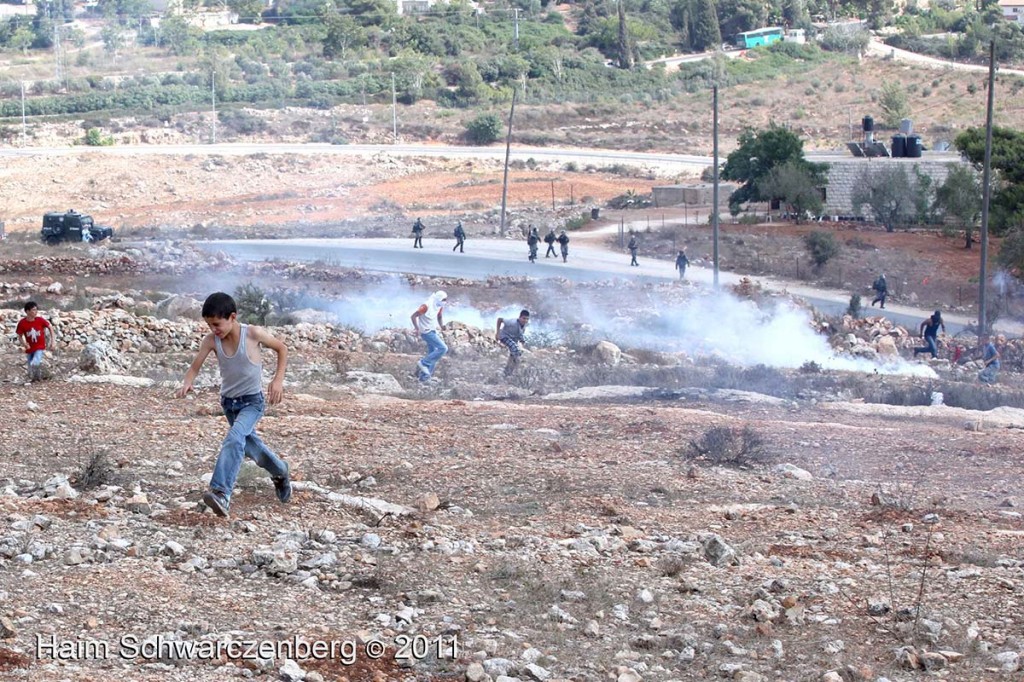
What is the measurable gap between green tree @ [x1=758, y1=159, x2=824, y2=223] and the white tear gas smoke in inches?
660

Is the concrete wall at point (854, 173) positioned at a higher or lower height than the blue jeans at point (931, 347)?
higher

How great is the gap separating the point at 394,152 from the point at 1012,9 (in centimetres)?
7392

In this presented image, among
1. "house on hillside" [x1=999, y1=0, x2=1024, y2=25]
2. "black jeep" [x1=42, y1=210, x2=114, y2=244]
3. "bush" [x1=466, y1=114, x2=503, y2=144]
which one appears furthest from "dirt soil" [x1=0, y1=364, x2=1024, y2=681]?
"house on hillside" [x1=999, y1=0, x2=1024, y2=25]

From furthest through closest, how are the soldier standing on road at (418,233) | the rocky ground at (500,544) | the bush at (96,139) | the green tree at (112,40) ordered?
the green tree at (112,40) → the bush at (96,139) → the soldier standing on road at (418,233) → the rocky ground at (500,544)

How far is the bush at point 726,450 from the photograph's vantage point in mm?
11234

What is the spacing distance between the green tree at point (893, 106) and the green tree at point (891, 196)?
103 feet

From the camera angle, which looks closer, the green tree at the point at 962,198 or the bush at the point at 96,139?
the green tree at the point at 962,198

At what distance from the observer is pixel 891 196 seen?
4631 cm

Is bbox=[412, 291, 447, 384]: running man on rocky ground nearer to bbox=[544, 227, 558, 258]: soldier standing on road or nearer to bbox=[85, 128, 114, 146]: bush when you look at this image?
bbox=[544, 227, 558, 258]: soldier standing on road

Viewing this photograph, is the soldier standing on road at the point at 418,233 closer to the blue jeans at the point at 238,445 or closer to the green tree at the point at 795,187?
the green tree at the point at 795,187

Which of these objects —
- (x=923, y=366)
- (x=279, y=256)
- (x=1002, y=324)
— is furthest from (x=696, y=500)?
(x=279, y=256)

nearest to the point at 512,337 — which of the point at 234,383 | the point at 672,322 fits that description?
the point at 234,383

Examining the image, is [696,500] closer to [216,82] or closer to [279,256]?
[279,256]

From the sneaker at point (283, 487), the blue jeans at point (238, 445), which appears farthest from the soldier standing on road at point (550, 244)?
the blue jeans at point (238, 445)
